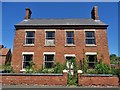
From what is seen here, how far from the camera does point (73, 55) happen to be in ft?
76.0

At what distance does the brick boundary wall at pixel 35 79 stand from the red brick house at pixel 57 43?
6.52 meters

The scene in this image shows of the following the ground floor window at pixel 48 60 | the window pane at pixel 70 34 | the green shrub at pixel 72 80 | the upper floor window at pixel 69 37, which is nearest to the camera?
the green shrub at pixel 72 80

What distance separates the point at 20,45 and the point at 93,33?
30.5 ft

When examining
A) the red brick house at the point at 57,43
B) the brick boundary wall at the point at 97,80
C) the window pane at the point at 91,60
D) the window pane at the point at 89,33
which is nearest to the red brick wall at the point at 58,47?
the red brick house at the point at 57,43

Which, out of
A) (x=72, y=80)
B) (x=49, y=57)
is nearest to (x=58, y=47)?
(x=49, y=57)

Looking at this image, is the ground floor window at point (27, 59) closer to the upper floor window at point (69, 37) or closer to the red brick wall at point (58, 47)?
the red brick wall at point (58, 47)

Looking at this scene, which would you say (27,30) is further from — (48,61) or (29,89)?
(29,89)

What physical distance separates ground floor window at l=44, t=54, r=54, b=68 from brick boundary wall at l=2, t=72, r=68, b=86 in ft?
22.0

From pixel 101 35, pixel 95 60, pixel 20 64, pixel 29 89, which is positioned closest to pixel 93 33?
pixel 101 35

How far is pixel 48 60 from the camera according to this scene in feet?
76.5

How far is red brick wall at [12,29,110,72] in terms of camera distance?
76.1ft

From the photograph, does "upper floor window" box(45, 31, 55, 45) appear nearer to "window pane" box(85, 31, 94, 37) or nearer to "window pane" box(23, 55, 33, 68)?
"window pane" box(23, 55, 33, 68)

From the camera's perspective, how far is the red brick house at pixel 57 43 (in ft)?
76.1

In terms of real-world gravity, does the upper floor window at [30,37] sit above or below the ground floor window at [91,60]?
above
